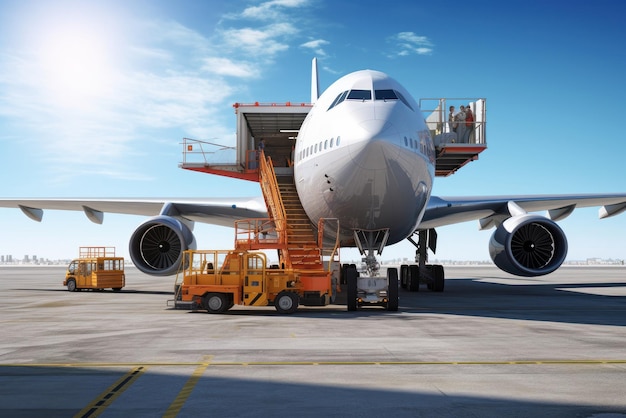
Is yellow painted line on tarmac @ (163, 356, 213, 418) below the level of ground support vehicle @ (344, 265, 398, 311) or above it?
below

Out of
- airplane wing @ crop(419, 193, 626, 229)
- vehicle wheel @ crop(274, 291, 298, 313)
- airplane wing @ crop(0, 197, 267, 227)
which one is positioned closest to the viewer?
vehicle wheel @ crop(274, 291, 298, 313)

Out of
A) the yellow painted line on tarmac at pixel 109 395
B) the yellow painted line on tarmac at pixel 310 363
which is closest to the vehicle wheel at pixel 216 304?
the yellow painted line on tarmac at pixel 310 363

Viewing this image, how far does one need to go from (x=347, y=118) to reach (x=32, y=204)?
54.3 feet

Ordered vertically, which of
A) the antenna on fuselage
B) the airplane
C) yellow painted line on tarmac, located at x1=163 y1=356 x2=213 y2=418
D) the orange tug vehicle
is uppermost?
the antenna on fuselage

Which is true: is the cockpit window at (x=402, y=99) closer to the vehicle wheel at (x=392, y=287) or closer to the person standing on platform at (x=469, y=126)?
the person standing on platform at (x=469, y=126)

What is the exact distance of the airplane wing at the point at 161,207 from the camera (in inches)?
823

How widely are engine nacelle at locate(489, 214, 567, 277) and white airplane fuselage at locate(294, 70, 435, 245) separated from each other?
389cm

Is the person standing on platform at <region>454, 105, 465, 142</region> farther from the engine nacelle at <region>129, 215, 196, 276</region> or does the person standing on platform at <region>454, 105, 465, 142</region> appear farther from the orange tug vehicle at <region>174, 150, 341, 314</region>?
the engine nacelle at <region>129, 215, 196, 276</region>

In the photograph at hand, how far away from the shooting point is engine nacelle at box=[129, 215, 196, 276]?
18250 mm

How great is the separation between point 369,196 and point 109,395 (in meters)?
8.93

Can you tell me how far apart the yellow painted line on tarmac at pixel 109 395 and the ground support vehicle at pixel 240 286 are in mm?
7316

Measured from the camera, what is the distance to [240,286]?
47.7 ft

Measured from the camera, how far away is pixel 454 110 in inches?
733

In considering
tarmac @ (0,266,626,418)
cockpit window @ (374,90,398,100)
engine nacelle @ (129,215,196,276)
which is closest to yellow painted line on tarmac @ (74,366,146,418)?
tarmac @ (0,266,626,418)
